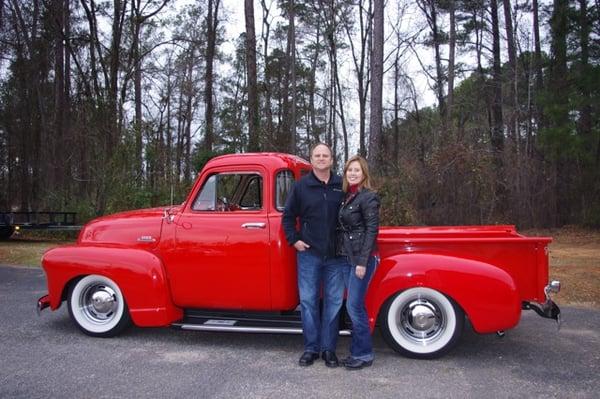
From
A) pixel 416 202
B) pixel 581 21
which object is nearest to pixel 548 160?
pixel 581 21

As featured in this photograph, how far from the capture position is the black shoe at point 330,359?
178 inches

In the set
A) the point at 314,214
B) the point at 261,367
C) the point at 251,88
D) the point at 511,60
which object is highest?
the point at 511,60

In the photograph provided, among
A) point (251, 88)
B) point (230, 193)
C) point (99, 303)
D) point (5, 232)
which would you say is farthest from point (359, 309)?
point (251, 88)

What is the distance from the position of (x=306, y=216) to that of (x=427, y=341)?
160 cm

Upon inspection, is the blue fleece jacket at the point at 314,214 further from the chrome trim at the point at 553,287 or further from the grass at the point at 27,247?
the grass at the point at 27,247

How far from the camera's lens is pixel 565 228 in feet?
57.8

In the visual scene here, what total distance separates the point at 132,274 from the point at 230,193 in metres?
1.28

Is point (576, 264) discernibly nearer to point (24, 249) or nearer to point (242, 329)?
point (242, 329)

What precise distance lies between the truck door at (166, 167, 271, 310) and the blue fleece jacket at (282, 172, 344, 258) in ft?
1.77

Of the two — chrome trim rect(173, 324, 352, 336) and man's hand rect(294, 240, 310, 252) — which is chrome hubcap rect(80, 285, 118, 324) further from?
man's hand rect(294, 240, 310, 252)

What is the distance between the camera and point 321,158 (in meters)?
4.48

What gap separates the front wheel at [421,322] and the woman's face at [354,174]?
43.5 inches

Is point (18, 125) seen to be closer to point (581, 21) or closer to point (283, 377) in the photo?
point (581, 21)

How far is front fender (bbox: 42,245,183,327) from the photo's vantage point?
5.14 meters
